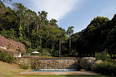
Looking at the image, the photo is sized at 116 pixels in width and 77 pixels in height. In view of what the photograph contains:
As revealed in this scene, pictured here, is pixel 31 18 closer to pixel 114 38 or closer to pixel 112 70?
pixel 114 38

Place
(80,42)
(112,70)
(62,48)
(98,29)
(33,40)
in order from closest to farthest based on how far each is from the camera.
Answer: (112,70) < (98,29) < (80,42) < (33,40) < (62,48)

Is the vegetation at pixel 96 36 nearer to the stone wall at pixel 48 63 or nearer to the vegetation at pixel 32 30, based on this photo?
the vegetation at pixel 32 30

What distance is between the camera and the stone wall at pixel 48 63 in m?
14.4

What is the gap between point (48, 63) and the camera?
14.9 metres

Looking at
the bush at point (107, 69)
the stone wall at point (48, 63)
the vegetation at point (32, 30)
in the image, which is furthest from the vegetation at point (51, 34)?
the bush at point (107, 69)

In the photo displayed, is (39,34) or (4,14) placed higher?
(4,14)

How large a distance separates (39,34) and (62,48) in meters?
11.2

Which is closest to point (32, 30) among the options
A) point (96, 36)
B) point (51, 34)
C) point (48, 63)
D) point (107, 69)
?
point (51, 34)

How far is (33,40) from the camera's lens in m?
40.8

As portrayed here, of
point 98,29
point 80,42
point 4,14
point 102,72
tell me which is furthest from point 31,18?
point 102,72

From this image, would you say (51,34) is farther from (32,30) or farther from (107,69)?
(107,69)

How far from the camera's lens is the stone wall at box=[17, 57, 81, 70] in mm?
14430

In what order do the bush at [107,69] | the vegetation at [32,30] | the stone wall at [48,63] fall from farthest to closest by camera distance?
1. the vegetation at [32,30]
2. the stone wall at [48,63]
3. the bush at [107,69]

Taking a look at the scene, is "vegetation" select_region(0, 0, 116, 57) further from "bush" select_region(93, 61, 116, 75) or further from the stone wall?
"bush" select_region(93, 61, 116, 75)
